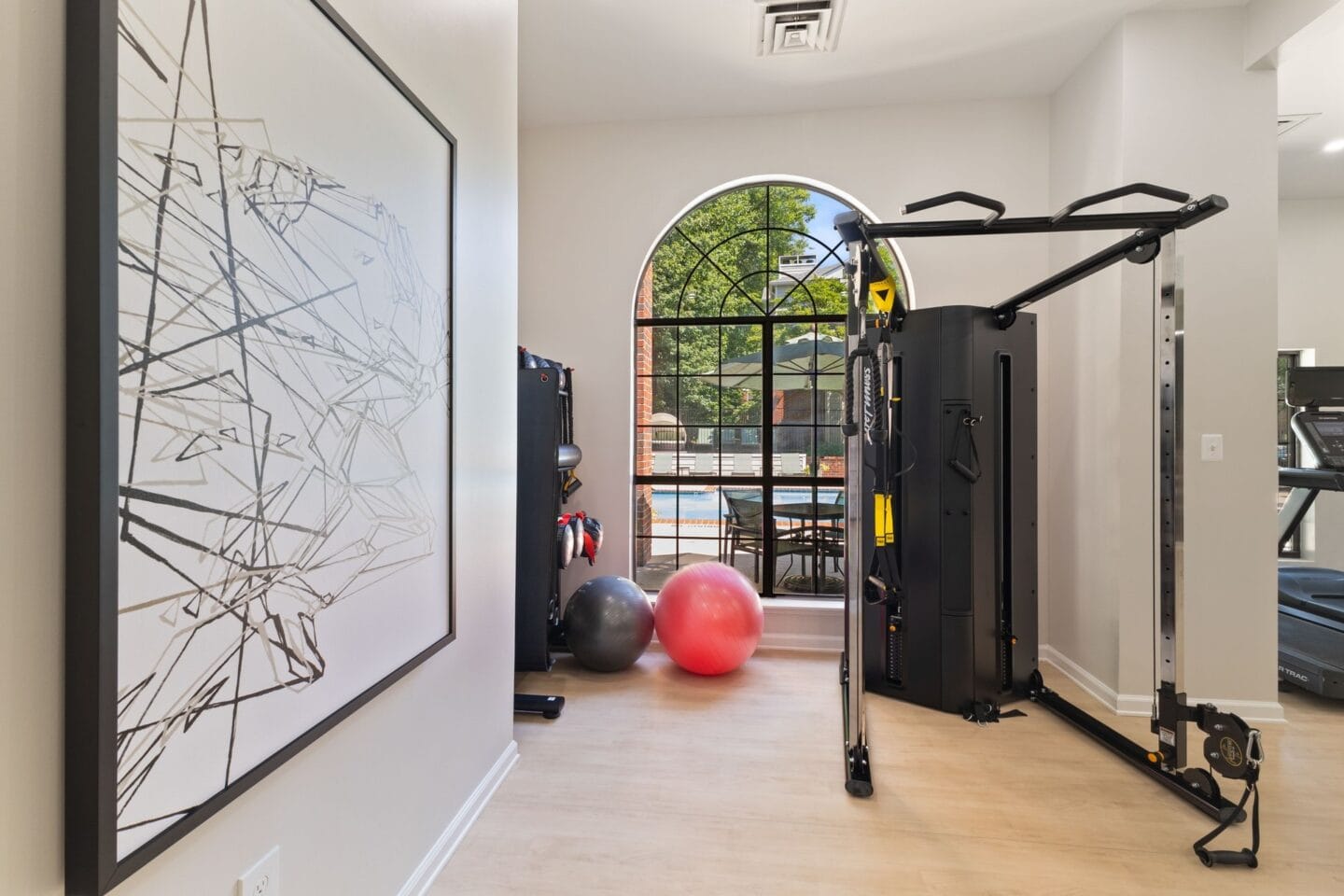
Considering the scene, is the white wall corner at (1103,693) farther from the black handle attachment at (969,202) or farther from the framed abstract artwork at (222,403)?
the framed abstract artwork at (222,403)

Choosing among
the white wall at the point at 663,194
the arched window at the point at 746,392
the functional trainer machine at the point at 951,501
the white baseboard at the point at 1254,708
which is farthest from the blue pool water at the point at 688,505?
the white baseboard at the point at 1254,708

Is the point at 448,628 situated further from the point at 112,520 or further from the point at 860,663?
the point at 860,663

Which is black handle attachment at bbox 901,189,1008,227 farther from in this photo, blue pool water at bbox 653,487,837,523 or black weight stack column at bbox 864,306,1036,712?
blue pool water at bbox 653,487,837,523

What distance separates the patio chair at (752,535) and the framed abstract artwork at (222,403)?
102 inches

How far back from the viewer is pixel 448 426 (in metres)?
1.66

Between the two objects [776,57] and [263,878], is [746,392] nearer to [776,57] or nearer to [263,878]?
[776,57]

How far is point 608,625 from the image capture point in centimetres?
303

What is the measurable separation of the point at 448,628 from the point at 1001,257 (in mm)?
3429

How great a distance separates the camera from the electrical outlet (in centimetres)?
98

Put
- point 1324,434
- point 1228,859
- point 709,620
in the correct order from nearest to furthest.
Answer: point 1228,859, point 709,620, point 1324,434

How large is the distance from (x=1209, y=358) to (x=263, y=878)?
146 inches

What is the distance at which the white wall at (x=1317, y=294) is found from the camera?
410cm

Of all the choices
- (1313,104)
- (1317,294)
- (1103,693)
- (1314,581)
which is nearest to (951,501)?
(1103,693)

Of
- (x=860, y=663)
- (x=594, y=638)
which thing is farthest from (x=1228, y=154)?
(x=594, y=638)
